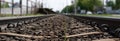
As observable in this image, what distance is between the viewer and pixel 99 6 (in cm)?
10081

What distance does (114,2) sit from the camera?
109250 mm

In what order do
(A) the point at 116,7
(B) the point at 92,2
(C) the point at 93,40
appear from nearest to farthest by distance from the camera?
1. (C) the point at 93,40
2. (B) the point at 92,2
3. (A) the point at 116,7

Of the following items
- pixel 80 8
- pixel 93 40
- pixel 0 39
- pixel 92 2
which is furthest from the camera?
pixel 80 8

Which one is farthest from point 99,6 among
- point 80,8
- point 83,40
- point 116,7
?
point 83,40

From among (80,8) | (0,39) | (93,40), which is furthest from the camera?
(80,8)

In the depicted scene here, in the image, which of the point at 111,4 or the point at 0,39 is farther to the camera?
the point at 111,4

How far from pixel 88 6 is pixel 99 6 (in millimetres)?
3991

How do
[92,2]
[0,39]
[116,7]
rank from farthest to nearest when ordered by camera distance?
[116,7] < [92,2] < [0,39]

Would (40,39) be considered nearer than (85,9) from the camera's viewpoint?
Yes

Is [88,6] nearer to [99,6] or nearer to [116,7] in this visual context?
[99,6]

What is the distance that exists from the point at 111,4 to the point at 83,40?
106154mm

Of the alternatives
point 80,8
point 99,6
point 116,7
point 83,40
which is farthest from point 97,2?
point 83,40

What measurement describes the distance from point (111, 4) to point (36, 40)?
349ft

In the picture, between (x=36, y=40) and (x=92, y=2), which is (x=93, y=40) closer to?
(x=36, y=40)
